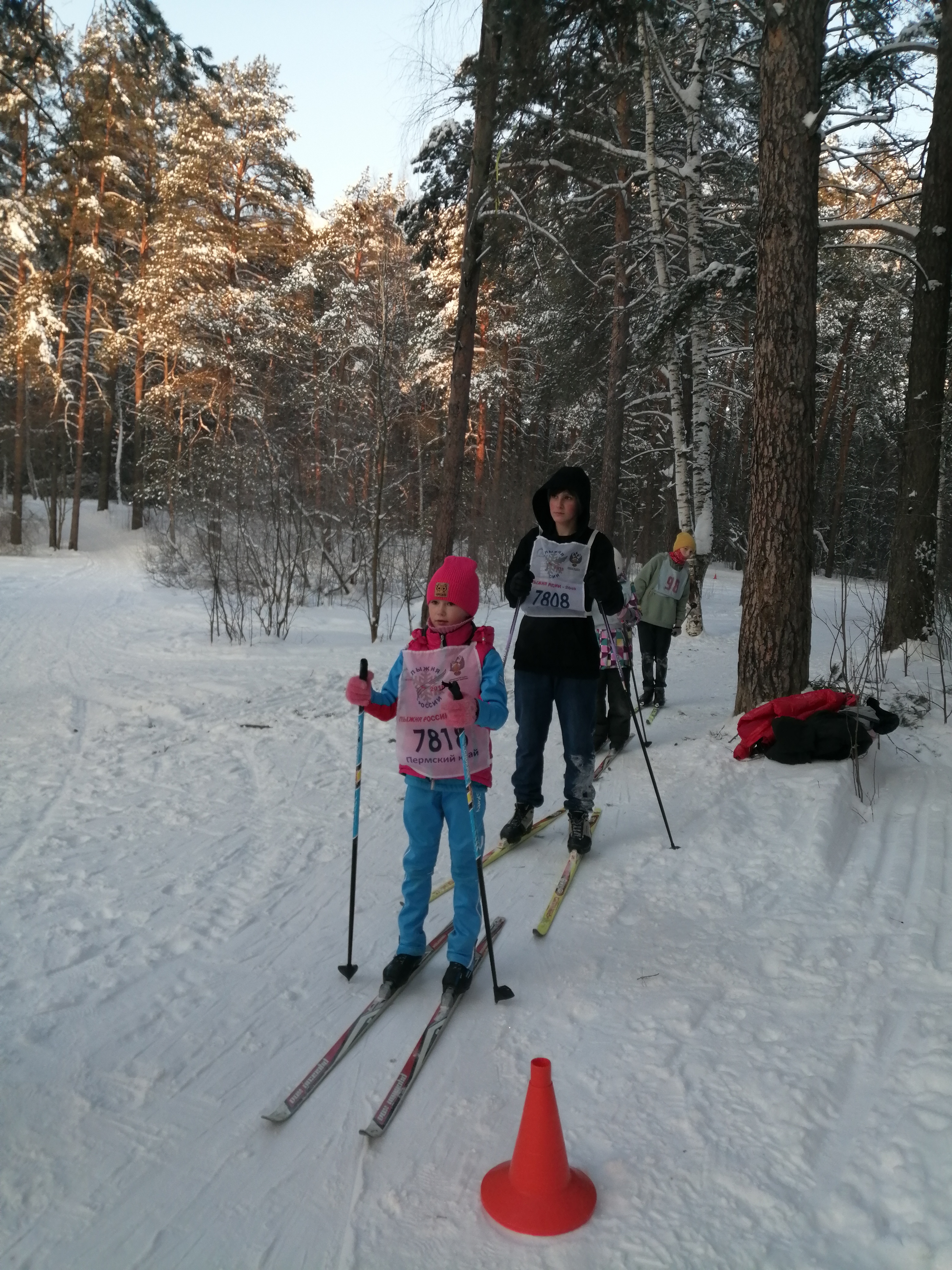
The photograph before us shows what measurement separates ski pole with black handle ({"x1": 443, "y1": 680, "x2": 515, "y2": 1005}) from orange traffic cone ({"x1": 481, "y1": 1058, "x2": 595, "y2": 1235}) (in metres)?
0.96

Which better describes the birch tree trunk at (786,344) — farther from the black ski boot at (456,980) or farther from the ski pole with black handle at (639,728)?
the black ski boot at (456,980)

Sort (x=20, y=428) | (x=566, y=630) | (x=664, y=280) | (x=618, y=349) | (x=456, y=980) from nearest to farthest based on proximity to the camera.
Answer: (x=456, y=980) → (x=566, y=630) → (x=664, y=280) → (x=618, y=349) → (x=20, y=428)

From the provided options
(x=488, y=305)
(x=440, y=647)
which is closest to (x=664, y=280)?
(x=488, y=305)

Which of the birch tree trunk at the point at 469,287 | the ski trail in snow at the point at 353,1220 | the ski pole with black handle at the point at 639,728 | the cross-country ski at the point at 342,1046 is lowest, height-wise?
the ski trail in snow at the point at 353,1220

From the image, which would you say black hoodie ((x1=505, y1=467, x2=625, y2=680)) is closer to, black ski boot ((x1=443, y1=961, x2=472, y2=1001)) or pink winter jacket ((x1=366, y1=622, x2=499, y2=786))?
pink winter jacket ((x1=366, y1=622, x2=499, y2=786))

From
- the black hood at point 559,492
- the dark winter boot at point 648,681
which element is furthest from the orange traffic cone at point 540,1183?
the dark winter boot at point 648,681

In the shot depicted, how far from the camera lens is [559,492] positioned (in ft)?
15.6

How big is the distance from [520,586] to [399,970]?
2252mm

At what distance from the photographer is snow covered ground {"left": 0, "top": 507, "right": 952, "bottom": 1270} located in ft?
7.26

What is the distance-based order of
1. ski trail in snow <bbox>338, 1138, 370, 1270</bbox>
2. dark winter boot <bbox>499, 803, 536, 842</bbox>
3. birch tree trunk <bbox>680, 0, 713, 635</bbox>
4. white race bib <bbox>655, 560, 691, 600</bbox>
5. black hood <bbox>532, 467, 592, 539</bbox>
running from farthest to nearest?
birch tree trunk <bbox>680, 0, 713, 635</bbox>, white race bib <bbox>655, 560, 691, 600</bbox>, dark winter boot <bbox>499, 803, 536, 842</bbox>, black hood <bbox>532, 467, 592, 539</bbox>, ski trail in snow <bbox>338, 1138, 370, 1270</bbox>

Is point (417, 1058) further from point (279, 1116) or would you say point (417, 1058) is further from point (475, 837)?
point (475, 837)

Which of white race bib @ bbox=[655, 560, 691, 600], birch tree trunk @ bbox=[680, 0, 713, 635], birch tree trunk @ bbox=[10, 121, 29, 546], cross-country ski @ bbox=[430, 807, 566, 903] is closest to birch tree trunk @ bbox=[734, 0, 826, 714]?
white race bib @ bbox=[655, 560, 691, 600]

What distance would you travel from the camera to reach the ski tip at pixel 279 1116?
8.59 feet

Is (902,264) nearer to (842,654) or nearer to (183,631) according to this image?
(842,654)
